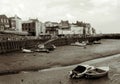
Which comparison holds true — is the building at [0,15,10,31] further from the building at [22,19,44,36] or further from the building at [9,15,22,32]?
the building at [22,19,44,36]

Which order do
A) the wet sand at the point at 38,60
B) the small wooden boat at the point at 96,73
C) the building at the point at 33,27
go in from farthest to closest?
the building at the point at 33,27 < the wet sand at the point at 38,60 < the small wooden boat at the point at 96,73

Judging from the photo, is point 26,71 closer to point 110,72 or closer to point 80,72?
point 80,72

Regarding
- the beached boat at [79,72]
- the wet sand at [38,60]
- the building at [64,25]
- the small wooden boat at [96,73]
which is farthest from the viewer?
the building at [64,25]

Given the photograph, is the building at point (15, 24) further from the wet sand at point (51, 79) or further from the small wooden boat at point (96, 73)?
the small wooden boat at point (96, 73)

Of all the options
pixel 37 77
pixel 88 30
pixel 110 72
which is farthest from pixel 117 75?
pixel 88 30

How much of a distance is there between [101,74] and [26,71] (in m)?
11.5

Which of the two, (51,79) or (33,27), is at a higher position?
(33,27)

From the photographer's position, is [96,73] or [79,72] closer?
[96,73]

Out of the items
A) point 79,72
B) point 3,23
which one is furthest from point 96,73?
point 3,23

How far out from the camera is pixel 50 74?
27344mm

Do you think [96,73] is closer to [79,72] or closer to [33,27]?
[79,72]

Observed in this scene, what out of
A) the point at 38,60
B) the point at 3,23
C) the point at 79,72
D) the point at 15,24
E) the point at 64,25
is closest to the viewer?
the point at 79,72

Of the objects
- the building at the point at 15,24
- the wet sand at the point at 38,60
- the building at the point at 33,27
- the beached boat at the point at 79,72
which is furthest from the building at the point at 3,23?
the beached boat at the point at 79,72

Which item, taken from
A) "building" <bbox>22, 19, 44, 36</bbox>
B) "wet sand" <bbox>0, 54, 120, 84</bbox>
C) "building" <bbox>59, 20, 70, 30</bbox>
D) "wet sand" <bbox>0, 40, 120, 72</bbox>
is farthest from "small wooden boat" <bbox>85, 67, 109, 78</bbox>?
"building" <bbox>59, 20, 70, 30</bbox>
